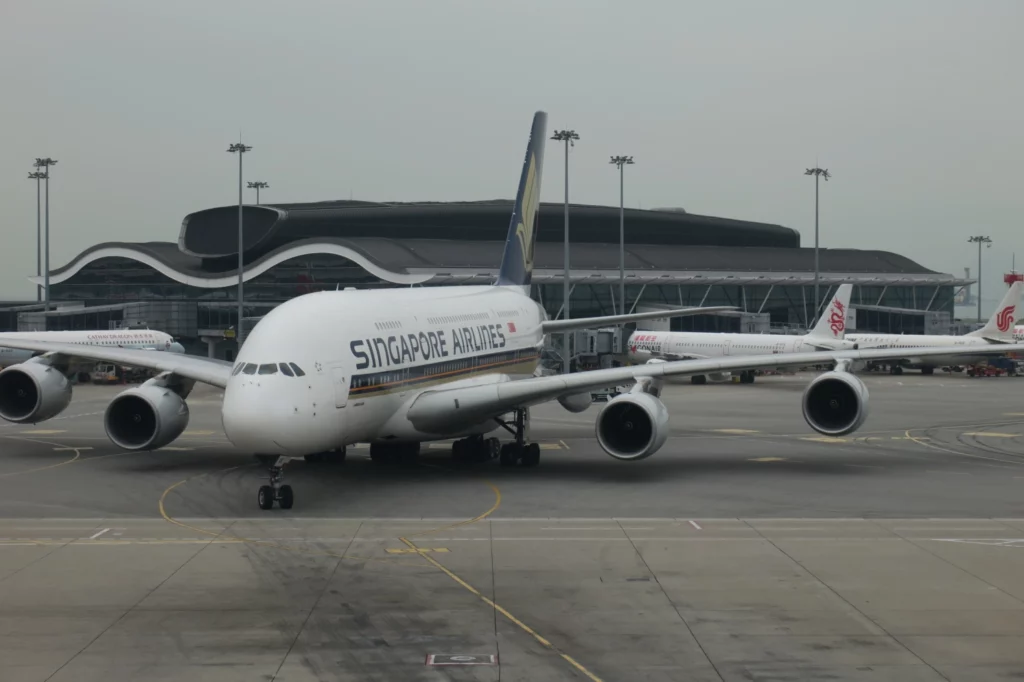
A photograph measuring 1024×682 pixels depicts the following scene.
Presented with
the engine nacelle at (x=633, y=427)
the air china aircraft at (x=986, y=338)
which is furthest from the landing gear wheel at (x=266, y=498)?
the air china aircraft at (x=986, y=338)

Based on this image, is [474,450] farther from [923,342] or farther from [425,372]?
[923,342]

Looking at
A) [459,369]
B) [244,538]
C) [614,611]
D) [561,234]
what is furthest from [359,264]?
[614,611]

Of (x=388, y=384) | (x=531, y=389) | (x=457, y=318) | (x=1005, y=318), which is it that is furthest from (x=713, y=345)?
(x=388, y=384)

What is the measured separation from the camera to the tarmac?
14.8 metres

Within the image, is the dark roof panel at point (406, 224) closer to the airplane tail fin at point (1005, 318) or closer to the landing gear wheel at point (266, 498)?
the airplane tail fin at point (1005, 318)

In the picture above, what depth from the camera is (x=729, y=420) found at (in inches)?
1941

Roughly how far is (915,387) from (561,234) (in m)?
61.3

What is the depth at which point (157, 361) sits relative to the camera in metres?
33.8

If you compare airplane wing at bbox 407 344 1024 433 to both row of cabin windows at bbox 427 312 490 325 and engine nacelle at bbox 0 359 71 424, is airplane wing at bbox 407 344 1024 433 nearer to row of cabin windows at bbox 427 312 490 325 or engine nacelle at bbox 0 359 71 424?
row of cabin windows at bbox 427 312 490 325

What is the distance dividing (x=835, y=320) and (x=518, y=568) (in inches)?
2632

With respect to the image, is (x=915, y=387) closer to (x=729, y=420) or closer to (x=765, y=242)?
(x=729, y=420)

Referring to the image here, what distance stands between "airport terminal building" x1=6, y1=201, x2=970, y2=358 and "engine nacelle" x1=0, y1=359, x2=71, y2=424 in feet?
215

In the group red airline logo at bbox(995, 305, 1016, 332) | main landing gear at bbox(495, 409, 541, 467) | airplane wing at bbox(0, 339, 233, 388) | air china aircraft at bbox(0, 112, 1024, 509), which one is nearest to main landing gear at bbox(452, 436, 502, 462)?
air china aircraft at bbox(0, 112, 1024, 509)

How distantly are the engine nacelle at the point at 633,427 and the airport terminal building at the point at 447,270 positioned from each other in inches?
2793
